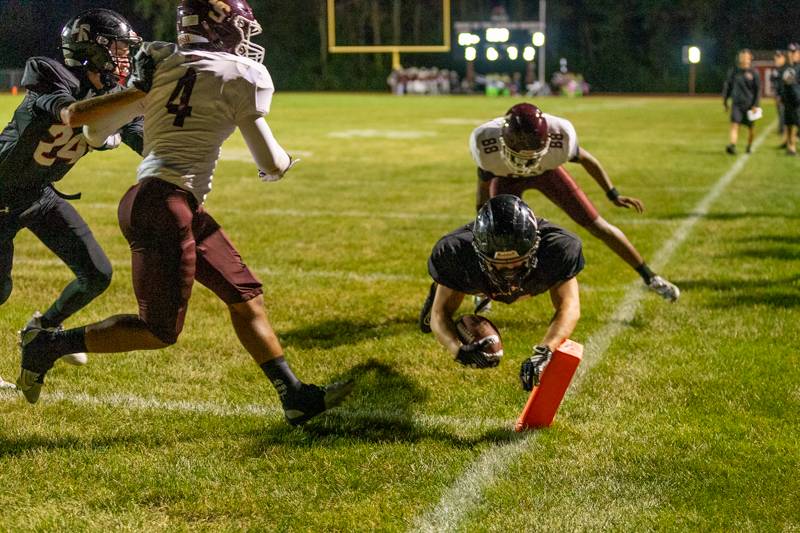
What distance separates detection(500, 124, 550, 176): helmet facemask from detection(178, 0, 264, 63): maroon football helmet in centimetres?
177

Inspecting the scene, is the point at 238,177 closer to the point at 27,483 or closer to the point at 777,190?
the point at 777,190

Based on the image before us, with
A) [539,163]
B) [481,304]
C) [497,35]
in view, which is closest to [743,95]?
[539,163]

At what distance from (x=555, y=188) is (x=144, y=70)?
303cm

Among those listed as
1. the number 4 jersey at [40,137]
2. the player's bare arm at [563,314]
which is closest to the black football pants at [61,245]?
the number 4 jersey at [40,137]

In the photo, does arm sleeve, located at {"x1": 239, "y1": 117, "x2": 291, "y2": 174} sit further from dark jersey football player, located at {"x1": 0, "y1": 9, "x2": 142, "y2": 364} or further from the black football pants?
the black football pants

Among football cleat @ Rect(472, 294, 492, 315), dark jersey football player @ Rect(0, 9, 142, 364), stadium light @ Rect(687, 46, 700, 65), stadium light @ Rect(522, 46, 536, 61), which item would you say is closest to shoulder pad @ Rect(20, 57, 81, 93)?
dark jersey football player @ Rect(0, 9, 142, 364)

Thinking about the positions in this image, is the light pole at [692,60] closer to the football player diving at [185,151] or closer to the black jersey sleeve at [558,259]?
the black jersey sleeve at [558,259]

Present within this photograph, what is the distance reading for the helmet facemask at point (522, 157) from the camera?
4.86 metres

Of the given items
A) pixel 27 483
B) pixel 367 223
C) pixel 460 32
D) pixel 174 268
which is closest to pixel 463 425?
pixel 174 268

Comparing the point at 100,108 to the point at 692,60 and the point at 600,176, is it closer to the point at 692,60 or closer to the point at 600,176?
the point at 600,176

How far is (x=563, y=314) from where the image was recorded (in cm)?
405

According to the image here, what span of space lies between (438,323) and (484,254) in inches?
18.0

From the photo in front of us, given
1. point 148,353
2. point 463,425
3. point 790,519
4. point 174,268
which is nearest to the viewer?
point 790,519

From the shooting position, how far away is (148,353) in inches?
197
